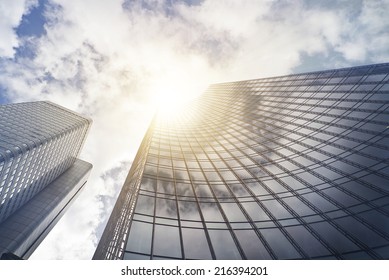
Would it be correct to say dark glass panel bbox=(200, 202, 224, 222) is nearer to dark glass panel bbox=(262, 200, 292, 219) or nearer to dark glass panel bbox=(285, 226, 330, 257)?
dark glass panel bbox=(262, 200, 292, 219)

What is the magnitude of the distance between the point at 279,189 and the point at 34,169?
327 feet

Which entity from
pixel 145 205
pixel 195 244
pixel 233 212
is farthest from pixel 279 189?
pixel 145 205

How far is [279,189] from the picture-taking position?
66.2 ft

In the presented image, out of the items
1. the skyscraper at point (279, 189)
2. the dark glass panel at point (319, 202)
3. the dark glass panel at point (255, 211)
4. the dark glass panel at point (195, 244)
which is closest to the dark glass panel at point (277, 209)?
the skyscraper at point (279, 189)


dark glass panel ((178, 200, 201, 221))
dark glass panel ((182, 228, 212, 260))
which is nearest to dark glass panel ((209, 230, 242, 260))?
dark glass panel ((182, 228, 212, 260))

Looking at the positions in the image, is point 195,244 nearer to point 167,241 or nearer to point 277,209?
point 167,241

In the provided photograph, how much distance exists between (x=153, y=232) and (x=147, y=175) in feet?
26.1

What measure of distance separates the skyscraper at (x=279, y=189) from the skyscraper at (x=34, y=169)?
68.2 m

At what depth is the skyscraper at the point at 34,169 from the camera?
78844 mm

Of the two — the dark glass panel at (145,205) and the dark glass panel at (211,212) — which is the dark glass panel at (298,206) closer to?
the dark glass panel at (211,212)

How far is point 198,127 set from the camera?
4803 centimetres
